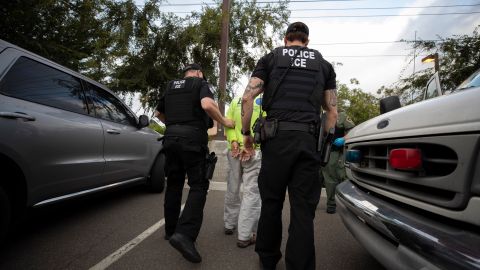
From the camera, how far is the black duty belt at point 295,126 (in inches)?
88.2

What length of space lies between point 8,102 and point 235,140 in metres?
1.93

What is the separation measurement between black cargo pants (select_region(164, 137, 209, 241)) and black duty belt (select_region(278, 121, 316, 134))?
0.99 m

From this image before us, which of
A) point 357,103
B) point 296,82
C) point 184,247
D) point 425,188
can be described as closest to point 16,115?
point 184,247

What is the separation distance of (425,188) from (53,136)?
2.88 meters

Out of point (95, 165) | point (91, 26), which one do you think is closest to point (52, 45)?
point (91, 26)

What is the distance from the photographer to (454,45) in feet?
30.5

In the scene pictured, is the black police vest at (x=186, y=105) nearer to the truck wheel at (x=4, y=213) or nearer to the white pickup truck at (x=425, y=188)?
the truck wheel at (x=4, y=213)

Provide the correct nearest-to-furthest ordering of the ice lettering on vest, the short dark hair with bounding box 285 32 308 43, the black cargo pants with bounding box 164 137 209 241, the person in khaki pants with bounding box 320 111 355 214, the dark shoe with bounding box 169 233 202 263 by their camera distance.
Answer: the ice lettering on vest → the short dark hair with bounding box 285 32 308 43 → the dark shoe with bounding box 169 233 202 263 → the black cargo pants with bounding box 164 137 209 241 → the person in khaki pants with bounding box 320 111 355 214

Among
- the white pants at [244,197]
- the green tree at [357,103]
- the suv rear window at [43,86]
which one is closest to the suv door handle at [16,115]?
the suv rear window at [43,86]

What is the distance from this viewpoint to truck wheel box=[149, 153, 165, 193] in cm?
517

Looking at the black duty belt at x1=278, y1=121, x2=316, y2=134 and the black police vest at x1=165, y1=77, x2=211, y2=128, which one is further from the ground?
the black police vest at x1=165, y1=77, x2=211, y2=128

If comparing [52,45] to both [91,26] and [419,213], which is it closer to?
[91,26]

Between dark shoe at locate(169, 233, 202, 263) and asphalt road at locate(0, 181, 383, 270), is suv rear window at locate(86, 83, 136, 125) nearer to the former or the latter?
asphalt road at locate(0, 181, 383, 270)

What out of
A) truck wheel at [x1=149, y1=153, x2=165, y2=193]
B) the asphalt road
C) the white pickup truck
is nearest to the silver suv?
the asphalt road
